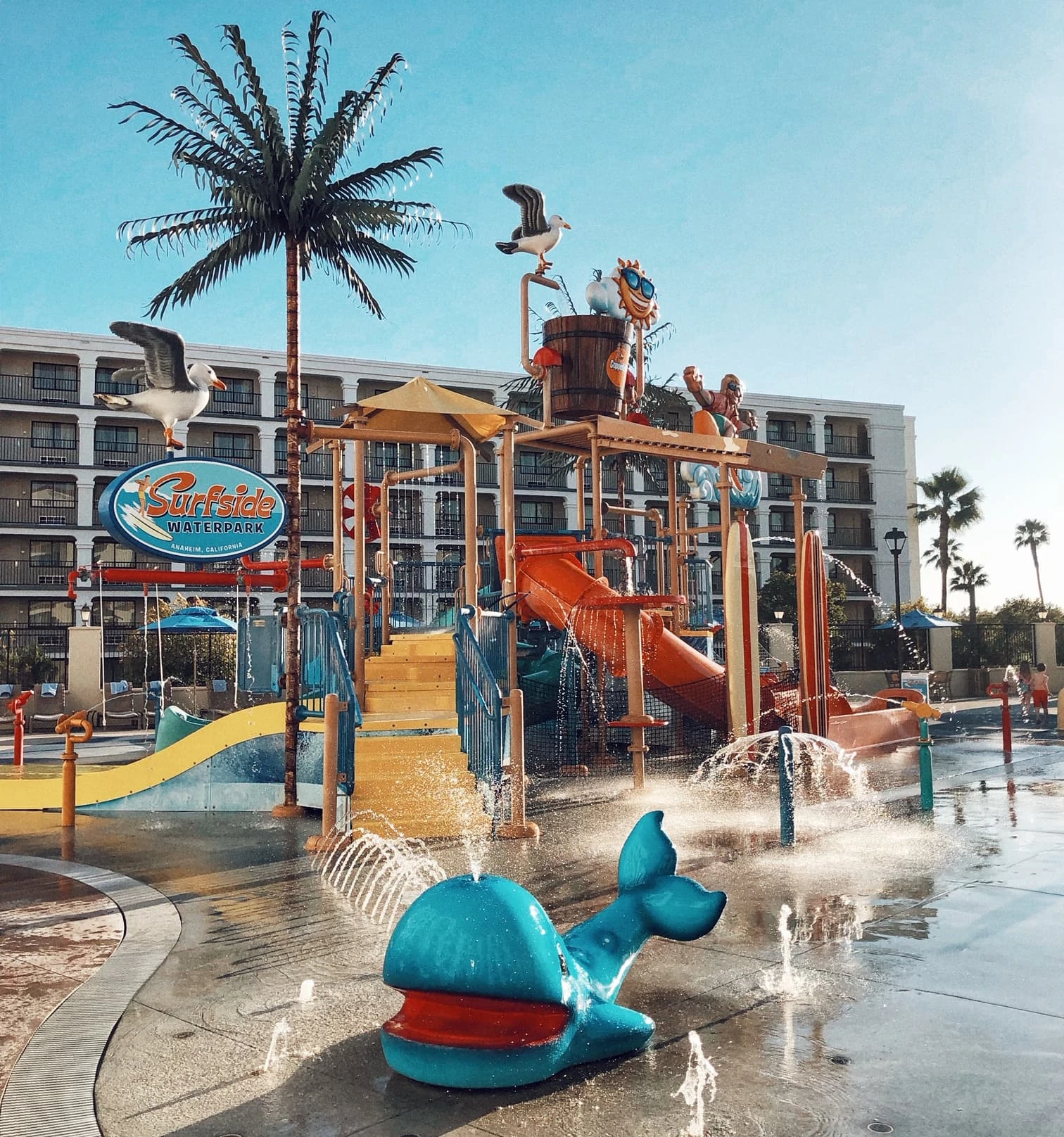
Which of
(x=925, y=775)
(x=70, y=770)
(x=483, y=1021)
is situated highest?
(x=70, y=770)

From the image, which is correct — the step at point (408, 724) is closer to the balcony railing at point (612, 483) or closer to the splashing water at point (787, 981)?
the splashing water at point (787, 981)

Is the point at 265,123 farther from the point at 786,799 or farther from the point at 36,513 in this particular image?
the point at 36,513

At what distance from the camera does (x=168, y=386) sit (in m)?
13.0

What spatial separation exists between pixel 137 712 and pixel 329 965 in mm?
22472

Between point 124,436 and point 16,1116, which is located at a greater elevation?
point 124,436

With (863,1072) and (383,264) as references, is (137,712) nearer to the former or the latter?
(383,264)

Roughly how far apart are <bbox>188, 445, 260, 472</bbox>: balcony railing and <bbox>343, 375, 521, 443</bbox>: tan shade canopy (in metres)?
43.9

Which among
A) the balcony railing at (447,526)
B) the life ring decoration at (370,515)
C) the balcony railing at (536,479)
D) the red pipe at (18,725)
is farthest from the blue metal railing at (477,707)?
the balcony railing at (536,479)

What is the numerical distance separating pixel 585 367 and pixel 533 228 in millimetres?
2226

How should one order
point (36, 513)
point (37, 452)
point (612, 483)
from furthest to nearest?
point (612, 483) → point (37, 452) → point (36, 513)

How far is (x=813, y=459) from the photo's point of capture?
54.3 ft

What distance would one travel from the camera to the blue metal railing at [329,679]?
9430 mm

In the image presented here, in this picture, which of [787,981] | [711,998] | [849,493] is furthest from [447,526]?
[711,998]

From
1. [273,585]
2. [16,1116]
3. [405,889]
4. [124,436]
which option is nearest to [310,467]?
[124,436]
